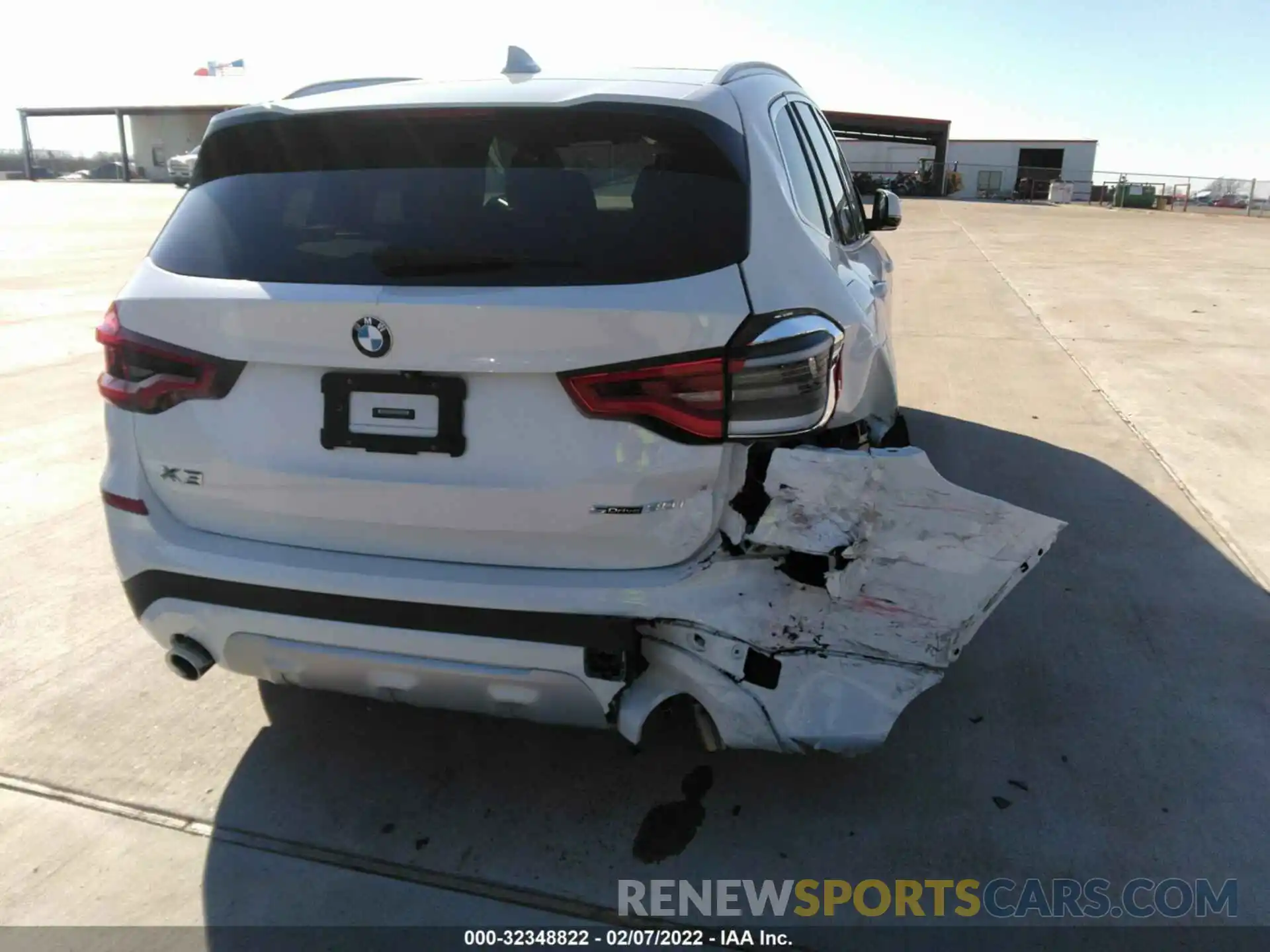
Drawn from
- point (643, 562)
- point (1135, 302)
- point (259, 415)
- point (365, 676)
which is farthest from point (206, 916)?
point (1135, 302)

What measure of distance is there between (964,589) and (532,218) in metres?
1.38

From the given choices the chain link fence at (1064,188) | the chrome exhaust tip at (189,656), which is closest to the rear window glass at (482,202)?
the chrome exhaust tip at (189,656)

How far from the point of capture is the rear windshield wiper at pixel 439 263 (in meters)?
2.22

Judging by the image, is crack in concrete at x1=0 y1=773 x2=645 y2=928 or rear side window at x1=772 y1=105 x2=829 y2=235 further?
rear side window at x1=772 y1=105 x2=829 y2=235

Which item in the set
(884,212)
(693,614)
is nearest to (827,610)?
(693,614)

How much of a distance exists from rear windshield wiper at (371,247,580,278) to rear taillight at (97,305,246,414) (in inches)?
16.7

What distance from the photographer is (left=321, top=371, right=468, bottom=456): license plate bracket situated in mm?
2195

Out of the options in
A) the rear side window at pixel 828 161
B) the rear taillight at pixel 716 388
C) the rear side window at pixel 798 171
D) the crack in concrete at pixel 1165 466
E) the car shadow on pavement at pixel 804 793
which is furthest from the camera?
the crack in concrete at pixel 1165 466

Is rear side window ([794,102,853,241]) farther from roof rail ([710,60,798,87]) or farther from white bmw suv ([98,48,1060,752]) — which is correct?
white bmw suv ([98,48,1060,752])

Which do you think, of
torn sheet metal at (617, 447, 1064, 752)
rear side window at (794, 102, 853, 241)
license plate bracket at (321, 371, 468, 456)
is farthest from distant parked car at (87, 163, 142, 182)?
torn sheet metal at (617, 447, 1064, 752)

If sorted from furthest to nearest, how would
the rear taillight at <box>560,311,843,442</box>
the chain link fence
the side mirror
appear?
the chain link fence < the side mirror < the rear taillight at <box>560,311,843,442</box>

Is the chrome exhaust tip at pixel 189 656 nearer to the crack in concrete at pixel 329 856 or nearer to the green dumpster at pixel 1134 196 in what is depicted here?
the crack in concrete at pixel 329 856

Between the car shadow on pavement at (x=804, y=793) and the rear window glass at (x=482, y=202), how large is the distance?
4.70 ft

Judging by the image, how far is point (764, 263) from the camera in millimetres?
2246
